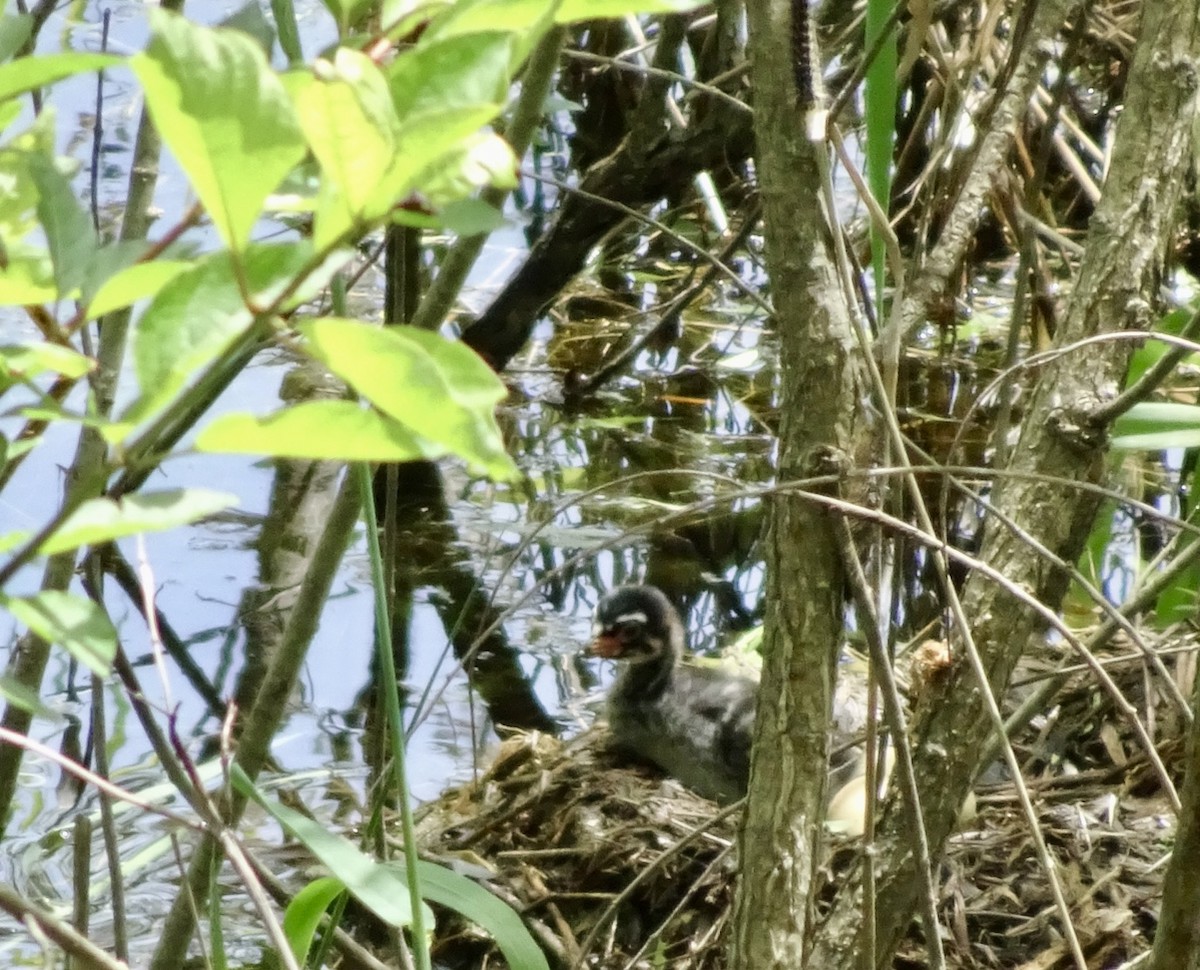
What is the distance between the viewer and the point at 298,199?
0.47 metres

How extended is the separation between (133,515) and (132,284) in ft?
0.25

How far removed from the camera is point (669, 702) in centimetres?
294

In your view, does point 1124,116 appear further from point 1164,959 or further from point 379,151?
point 379,151

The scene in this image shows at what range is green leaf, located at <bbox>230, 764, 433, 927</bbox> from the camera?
0.79m

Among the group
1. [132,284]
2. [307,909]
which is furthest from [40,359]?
[307,909]

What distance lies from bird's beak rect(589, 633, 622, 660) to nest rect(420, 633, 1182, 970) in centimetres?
21

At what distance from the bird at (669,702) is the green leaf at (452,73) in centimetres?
241

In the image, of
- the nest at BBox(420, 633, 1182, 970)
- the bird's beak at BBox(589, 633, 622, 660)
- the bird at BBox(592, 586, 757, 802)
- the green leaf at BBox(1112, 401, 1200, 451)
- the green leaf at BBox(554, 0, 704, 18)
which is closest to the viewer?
the green leaf at BBox(554, 0, 704, 18)

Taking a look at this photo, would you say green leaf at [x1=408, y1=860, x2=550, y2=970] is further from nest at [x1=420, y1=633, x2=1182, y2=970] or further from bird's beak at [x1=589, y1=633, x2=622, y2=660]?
bird's beak at [x1=589, y1=633, x2=622, y2=660]

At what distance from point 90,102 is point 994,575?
12.8 ft

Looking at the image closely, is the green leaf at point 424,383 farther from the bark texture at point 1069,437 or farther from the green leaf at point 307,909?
the bark texture at point 1069,437

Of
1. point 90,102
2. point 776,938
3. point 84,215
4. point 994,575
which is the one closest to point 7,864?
point 776,938

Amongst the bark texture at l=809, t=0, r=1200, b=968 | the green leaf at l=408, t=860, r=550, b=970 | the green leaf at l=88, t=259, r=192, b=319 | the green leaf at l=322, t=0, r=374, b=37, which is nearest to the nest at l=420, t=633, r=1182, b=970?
the bark texture at l=809, t=0, r=1200, b=968

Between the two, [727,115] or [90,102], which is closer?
[727,115]
